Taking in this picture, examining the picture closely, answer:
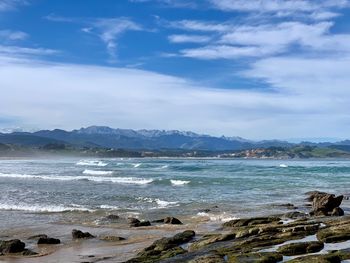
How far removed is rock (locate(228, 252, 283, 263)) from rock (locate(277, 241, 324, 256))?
0.59 metres

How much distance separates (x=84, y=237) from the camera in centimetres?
2475

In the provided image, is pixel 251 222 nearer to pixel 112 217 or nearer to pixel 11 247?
pixel 112 217

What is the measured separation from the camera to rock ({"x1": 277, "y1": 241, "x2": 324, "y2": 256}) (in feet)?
57.5

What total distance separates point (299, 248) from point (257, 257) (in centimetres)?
207

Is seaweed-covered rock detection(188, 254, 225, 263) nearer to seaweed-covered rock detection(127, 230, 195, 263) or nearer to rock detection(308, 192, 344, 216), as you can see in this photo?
seaweed-covered rock detection(127, 230, 195, 263)

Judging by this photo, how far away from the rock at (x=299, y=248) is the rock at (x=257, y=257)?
59cm

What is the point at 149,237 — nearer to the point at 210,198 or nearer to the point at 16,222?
the point at 16,222

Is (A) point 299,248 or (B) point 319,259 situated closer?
(B) point 319,259

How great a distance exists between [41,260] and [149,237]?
651 centimetres

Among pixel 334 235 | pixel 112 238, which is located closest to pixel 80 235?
pixel 112 238

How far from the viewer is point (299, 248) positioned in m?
17.8

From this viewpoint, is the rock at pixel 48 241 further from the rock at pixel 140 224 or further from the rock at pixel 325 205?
the rock at pixel 325 205

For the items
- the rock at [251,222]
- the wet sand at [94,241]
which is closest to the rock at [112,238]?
the wet sand at [94,241]

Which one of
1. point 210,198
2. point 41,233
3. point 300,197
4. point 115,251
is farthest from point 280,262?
point 300,197
